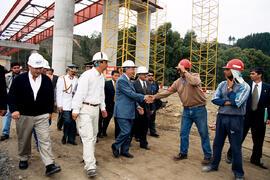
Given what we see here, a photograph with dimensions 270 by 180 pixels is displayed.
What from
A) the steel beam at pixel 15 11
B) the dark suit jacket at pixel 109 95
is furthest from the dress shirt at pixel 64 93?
the steel beam at pixel 15 11

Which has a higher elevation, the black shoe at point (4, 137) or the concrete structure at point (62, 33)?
the concrete structure at point (62, 33)

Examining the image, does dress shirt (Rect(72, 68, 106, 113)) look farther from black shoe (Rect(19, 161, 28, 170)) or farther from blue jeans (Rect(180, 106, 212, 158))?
blue jeans (Rect(180, 106, 212, 158))

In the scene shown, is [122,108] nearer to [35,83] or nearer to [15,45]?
[35,83]

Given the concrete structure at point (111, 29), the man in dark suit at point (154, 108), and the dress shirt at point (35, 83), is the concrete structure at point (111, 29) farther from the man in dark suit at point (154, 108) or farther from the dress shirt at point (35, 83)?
the dress shirt at point (35, 83)

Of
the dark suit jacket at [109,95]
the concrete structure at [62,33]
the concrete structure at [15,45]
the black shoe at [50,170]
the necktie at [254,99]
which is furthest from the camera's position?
the concrete structure at [15,45]

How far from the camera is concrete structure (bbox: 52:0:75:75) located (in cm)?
1217

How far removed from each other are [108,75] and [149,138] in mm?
8171

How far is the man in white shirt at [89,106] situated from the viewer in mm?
3422

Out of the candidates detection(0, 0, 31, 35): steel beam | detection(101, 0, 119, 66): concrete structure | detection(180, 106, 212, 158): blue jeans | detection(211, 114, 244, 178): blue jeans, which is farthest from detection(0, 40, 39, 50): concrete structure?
detection(211, 114, 244, 178): blue jeans

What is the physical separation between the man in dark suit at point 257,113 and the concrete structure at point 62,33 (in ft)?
35.8

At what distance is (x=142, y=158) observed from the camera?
14.6 ft

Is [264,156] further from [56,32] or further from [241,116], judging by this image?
[56,32]

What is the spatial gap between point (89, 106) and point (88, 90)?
0.97 ft

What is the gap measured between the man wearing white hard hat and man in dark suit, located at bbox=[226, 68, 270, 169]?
3.78 meters
